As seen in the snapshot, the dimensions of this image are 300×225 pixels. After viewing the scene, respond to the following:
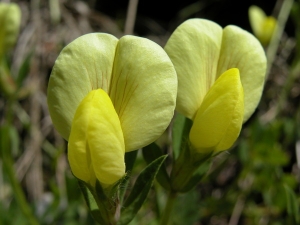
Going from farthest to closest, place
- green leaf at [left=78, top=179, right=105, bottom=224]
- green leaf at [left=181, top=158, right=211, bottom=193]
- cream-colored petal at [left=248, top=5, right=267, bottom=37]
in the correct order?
cream-colored petal at [left=248, top=5, right=267, bottom=37] → green leaf at [left=181, top=158, right=211, bottom=193] → green leaf at [left=78, top=179, right=105, bottom=224]

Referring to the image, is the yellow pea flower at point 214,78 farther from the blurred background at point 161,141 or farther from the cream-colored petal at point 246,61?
the blurred background at point 161,141

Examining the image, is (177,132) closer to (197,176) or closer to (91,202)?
(197,176)

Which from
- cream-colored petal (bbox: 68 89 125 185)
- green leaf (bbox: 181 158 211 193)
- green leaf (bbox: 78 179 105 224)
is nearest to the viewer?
cream-colored petal (bbox: 68 89 125 185)

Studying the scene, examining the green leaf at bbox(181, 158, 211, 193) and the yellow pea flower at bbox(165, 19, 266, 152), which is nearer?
the yellow pea flower at bbox(165, 19, 266, 152)

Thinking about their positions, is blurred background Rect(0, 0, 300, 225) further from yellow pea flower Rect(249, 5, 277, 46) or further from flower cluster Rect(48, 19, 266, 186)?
flower cluster Rect(48, 19, 266, 186)

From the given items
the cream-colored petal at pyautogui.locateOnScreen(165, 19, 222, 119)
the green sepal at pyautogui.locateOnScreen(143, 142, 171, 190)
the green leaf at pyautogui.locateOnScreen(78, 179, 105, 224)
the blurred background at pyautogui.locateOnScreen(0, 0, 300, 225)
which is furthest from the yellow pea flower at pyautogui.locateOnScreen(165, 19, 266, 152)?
the blurred background at pyautogui.locateOnScreen(0, 0, 300, 225)

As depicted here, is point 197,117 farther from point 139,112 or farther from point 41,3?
point 41,3

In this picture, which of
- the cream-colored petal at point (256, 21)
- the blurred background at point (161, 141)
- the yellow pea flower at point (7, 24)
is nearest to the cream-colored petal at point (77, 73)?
the blurred background at point (161, 141)

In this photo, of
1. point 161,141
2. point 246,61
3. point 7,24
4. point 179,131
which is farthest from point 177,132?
point 161,141
